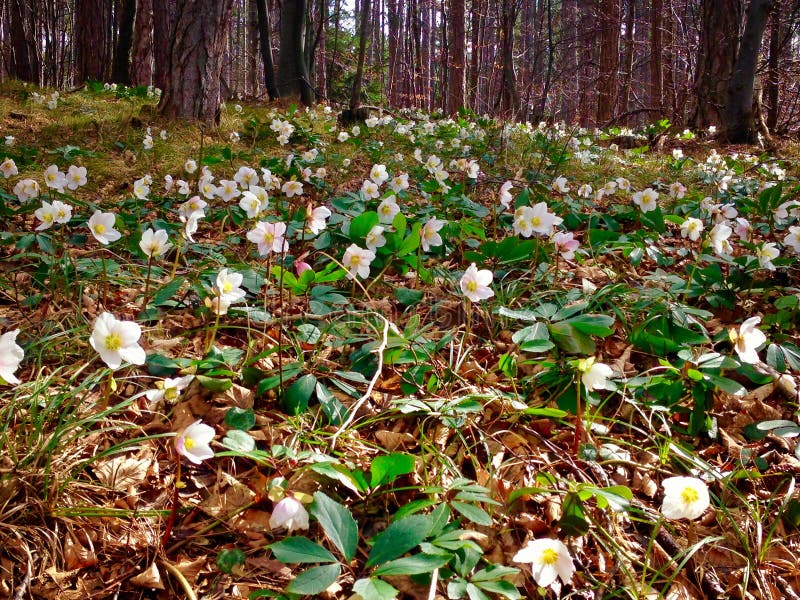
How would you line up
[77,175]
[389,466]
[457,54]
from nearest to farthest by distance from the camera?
[389,466] → [77,175] → [457,54]

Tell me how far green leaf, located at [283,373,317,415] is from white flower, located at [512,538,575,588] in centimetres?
59

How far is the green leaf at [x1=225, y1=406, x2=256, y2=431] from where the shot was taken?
1.24 meters

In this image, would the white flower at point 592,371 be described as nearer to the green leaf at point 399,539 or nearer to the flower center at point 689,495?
the flower center at point 689,495

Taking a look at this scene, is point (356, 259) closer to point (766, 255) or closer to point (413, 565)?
point (413, 565)

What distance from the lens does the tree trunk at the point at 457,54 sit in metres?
11.1

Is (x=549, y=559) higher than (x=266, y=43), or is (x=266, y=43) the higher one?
(x=266, y=43)

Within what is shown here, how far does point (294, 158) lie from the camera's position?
12.4 ft

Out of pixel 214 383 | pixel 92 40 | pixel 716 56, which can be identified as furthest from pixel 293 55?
pixel 214 383

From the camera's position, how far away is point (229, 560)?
0.98 meters

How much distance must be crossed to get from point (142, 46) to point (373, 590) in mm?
10129

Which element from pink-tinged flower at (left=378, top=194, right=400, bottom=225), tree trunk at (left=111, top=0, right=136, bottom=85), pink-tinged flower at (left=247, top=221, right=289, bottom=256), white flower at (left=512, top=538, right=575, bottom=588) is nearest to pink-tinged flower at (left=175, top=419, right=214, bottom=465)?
white flower at (left=512, top=538, right=575, bottom=588)

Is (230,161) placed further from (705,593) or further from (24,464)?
(705,593)

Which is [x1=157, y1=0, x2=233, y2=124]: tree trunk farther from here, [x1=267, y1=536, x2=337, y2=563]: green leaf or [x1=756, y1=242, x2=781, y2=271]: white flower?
[x1=267, y1=536, x2=337, y2=563]: green leaf

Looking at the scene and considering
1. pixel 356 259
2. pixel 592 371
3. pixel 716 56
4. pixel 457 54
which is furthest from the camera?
pixel 457 54
